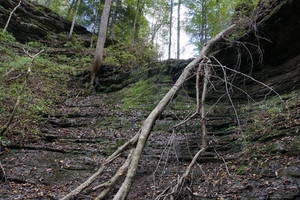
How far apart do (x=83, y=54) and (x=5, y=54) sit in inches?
239

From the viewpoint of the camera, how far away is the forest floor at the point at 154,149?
4055mm

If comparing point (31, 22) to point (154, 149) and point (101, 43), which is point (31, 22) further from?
point (154, 149)

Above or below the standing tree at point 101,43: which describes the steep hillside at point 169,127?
below

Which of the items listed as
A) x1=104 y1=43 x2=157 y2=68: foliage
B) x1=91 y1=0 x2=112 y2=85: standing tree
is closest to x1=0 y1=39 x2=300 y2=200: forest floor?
x1=91 y1=0 x2=112 y2=85: standing tree

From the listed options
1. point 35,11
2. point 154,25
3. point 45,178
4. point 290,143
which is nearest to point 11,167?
point 45,178

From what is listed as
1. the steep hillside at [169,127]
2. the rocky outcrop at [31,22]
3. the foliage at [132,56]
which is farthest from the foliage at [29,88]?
the foliage at [132,56]

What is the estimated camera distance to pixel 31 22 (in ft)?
57.1

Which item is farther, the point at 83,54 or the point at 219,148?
the point at 83,54

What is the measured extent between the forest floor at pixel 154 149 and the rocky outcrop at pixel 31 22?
675cm

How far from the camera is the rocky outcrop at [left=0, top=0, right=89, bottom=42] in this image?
16.0m

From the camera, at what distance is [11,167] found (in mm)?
5875

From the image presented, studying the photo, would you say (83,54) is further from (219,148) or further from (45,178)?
(219,148)

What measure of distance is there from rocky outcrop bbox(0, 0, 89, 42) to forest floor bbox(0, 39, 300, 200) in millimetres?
6748

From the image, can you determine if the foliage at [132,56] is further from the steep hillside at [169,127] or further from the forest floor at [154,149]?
the forest floor at [154,149]
